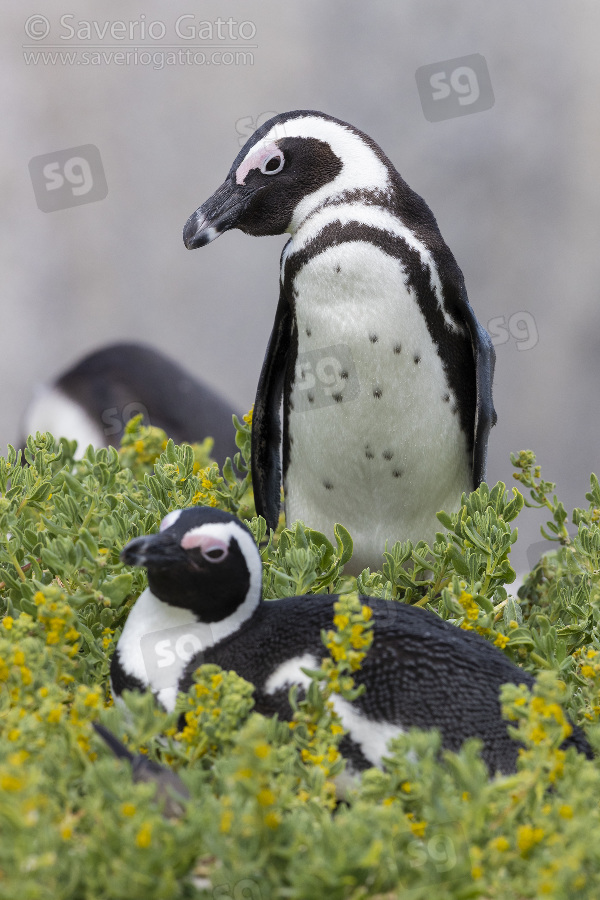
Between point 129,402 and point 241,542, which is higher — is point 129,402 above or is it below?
below

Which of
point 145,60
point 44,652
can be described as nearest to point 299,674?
point 44,652

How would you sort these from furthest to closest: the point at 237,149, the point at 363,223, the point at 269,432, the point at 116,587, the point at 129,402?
the point at 237,149, the point at 129,402, the point at 269,432, the point at 363,223, the point at 116,587

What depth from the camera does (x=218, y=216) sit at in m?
1.10

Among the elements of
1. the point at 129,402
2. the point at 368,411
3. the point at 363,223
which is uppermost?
the point at 363,223

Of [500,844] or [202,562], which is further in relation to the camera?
[202,562]

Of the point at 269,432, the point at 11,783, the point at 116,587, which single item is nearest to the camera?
the point at 11,783

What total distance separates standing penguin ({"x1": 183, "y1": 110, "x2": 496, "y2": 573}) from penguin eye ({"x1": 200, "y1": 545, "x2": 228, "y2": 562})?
44cm

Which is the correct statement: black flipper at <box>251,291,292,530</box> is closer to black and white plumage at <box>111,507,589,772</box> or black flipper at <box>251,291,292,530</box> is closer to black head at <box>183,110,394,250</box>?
black head at <box>183,110,394,250</box>

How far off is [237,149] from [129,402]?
0.98 meters

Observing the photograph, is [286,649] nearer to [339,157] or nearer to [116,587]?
[116,587]

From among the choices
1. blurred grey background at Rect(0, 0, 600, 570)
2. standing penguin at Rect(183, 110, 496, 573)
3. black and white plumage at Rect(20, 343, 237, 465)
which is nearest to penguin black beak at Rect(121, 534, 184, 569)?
standing penguin at Rect(183, 110, 496, 573)

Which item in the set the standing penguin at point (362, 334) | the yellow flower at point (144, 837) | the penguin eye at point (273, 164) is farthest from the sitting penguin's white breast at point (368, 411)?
the yellow flower at point (144, 837)

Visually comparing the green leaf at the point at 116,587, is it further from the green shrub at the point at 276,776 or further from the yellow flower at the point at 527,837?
the yellow flower at the point at 527,837

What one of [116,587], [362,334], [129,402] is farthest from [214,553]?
[129,402]
